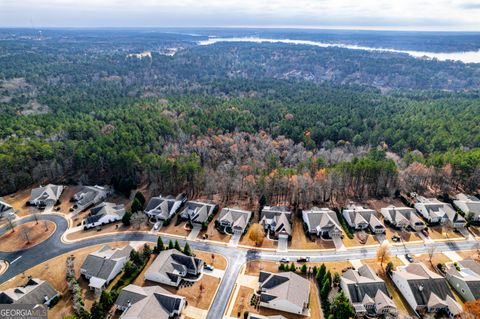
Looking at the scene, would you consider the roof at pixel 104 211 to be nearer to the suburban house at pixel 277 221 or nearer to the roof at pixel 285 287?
the suburban house at pixel 277 221

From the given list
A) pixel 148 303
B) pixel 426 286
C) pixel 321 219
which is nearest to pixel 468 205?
pixel 426 286

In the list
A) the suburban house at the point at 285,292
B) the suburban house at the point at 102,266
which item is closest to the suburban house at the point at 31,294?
the suburban house at the point at 102,266

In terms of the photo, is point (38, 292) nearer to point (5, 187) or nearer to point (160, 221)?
point (160, 221)

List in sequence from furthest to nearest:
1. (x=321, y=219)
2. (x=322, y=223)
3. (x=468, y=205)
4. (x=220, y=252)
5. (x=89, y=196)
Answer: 1. (x=89, y=196)
2. (x=468, y=205)
3. (x=321, y=219)
4. (x=322, y=223)
5. (x=220, y=252)

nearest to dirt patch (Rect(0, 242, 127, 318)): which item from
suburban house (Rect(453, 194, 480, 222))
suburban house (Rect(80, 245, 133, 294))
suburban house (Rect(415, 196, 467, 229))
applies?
suburban house (Rect(80, 245, 133, 294))

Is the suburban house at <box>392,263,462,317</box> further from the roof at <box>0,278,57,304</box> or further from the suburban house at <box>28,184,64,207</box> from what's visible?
the suburban house at <box>28,184,64,207</box>

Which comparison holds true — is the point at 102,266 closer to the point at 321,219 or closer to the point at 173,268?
the point at 173,268
